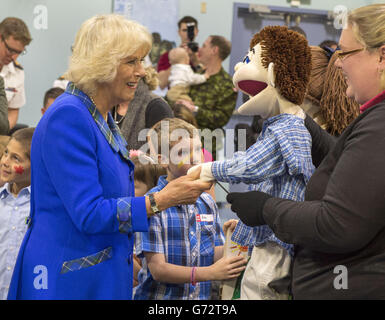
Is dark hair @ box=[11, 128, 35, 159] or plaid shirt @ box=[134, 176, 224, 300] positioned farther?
dark hair @ box=[11, 128, 35, 159]

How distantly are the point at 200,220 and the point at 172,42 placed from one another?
4.68 m

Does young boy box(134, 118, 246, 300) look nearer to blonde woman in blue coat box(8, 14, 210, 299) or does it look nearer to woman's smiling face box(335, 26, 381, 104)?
blonde woman in blue coat box(8, 14, 210, 299)

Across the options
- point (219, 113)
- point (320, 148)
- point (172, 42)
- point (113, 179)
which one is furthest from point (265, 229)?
point (172, 42)

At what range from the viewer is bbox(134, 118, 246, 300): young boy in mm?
2029

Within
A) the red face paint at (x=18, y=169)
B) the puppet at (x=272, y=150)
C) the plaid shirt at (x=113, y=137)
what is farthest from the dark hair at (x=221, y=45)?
the plaid shirt at (x=113, y=137)

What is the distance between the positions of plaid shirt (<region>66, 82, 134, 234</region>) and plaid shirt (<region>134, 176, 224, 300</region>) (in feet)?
1.50

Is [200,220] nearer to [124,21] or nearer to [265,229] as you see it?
[265,229]

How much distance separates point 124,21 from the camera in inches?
65.1

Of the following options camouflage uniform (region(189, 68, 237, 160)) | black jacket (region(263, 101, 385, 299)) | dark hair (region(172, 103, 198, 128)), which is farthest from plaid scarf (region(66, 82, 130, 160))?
camouflage uniform (region(189, 68, 237, 160))

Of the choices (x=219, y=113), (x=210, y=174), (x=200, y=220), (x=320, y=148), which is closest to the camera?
(x=210, y=174)

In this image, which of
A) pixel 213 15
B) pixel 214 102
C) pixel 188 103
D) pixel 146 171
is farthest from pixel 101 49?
pixel 213 15
